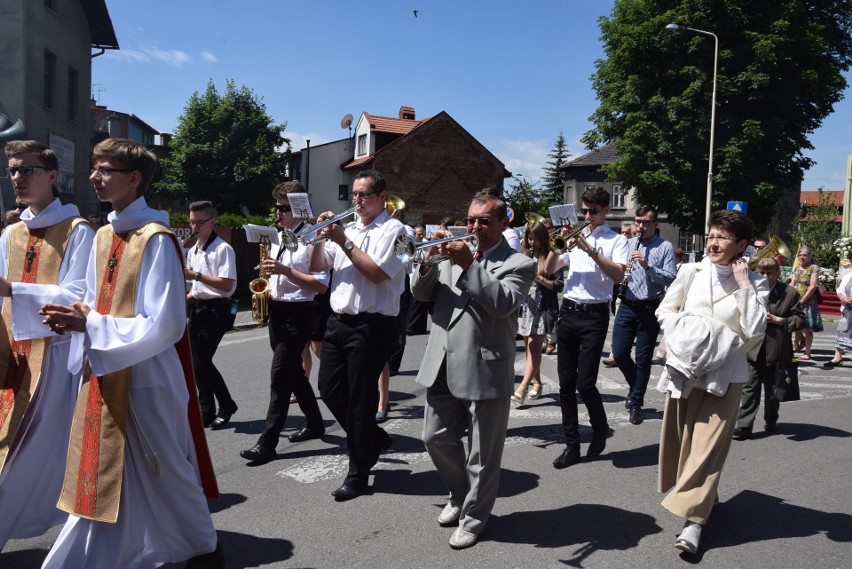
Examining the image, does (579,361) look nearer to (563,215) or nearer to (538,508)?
(563,215)

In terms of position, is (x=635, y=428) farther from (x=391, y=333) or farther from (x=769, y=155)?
(x=769, y=155)

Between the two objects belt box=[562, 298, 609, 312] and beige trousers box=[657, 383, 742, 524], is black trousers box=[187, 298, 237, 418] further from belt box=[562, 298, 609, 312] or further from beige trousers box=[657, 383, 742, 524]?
beige trousers box=[657, 383, 742, 524]

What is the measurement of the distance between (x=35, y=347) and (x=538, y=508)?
3.13 meters

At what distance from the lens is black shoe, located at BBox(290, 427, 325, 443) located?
6.34m

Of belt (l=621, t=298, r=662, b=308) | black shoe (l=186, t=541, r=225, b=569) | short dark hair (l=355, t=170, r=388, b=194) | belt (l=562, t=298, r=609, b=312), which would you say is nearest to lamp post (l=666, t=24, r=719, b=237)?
belt (l=621, t=298, r=662, b=308)

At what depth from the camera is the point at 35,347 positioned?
151 inches

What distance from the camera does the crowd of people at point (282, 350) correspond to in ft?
10.6

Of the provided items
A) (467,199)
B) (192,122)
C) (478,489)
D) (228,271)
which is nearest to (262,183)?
(192,122)

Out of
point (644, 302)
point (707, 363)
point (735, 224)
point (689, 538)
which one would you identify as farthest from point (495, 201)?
point (644, 302)

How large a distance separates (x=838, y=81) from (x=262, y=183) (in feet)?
99.8

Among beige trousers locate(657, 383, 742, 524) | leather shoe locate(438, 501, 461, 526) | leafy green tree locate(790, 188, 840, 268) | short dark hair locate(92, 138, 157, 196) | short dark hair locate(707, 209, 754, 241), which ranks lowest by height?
leather shoe locate(438, 501, 461, 526)

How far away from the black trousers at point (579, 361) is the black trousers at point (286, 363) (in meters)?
2.06

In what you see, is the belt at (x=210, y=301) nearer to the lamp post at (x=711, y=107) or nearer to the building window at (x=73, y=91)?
the building window at (x=73, y=91)

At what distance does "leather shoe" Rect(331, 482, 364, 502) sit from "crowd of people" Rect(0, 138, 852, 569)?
2 cm
